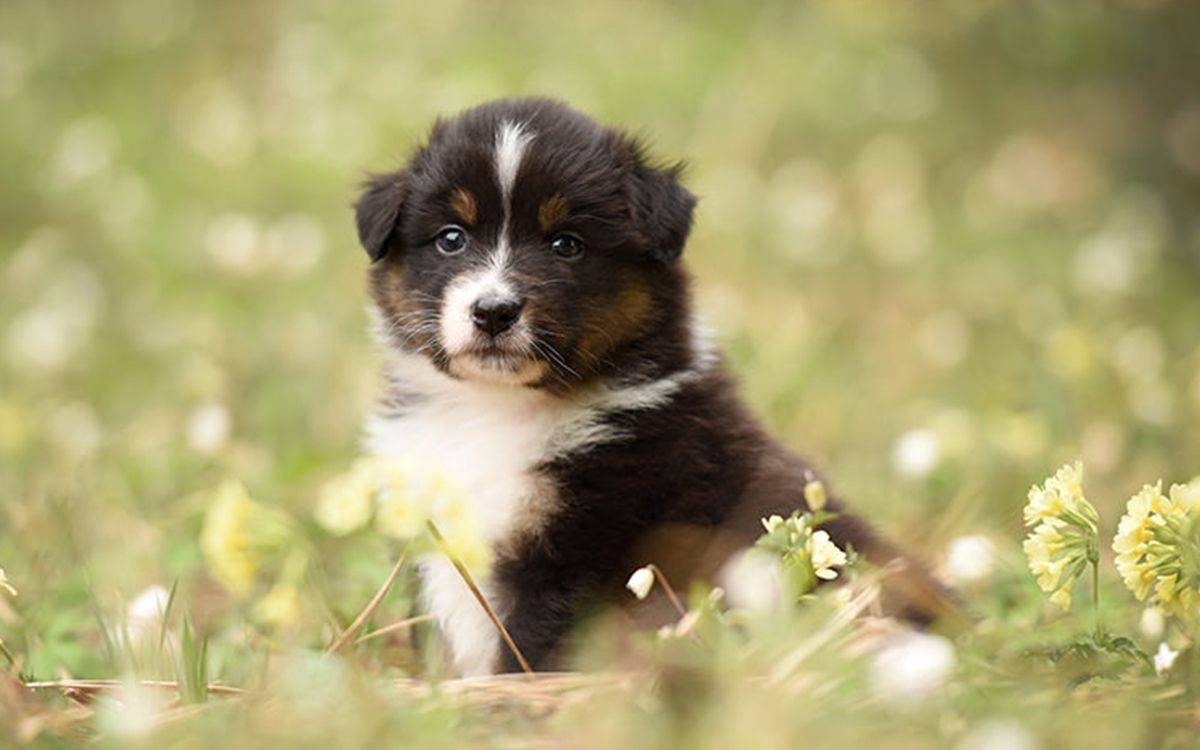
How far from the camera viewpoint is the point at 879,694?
2.42m

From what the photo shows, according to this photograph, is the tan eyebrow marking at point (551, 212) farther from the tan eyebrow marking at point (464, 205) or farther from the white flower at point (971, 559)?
the white flower at point (971, 559)

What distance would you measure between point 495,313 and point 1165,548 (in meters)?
1.46

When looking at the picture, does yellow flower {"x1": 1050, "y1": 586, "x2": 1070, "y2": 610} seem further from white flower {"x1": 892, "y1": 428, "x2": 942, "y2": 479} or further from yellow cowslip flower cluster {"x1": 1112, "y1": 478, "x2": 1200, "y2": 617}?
white flower {"x1": 892, "y1": 428, "x2": 942, "y2": 479}

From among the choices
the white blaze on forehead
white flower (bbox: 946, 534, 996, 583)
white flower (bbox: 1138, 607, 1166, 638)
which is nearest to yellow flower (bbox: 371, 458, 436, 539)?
the white blaze on forehead

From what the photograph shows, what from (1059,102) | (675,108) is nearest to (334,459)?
(675,108)

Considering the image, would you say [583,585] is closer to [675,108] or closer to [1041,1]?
[675,108]

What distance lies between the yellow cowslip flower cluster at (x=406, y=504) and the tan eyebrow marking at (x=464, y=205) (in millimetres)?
909

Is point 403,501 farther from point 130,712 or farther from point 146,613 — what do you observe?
point 146,613

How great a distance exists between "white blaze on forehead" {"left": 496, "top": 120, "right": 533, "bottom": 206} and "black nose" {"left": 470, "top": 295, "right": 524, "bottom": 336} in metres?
0.23

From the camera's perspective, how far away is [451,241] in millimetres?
3596

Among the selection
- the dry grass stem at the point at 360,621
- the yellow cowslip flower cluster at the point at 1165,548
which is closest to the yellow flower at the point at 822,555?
the yellow cowslip flower cluster at the point at 1165,548

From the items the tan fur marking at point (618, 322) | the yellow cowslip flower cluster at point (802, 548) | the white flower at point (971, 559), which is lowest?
the white flower at point (971, 559)

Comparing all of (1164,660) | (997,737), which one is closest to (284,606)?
(997,737)

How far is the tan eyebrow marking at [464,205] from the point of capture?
3506 millimetres
